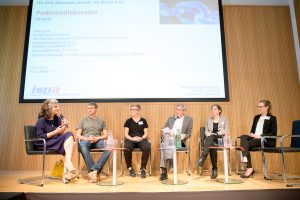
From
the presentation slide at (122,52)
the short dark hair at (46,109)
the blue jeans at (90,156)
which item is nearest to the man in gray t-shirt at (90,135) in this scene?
the blue jeans at (90,156)

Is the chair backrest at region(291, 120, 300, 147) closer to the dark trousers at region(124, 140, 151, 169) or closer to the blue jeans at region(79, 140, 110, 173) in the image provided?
the dark trousers at region(124, 140, 151, 169)

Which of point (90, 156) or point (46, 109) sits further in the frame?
point (90, 156)

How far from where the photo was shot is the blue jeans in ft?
10.4

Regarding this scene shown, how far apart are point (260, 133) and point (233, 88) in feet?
3.88

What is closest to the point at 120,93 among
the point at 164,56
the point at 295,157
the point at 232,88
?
the point at 164,56

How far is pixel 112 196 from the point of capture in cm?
237

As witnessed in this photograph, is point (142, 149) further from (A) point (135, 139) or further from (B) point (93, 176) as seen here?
(B) point (93, 176)

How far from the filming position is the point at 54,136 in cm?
323

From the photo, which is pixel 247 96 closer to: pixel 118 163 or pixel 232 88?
pixel 232 88

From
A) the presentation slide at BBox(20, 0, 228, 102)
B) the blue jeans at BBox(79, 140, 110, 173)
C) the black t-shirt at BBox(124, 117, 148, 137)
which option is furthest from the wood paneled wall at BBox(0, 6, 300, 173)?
the blue jeans at BBox(79, 140, 110, 173)

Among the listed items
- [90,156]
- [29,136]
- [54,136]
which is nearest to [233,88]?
[90,156]

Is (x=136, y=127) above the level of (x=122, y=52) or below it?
below

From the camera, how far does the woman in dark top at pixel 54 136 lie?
3.02 metres

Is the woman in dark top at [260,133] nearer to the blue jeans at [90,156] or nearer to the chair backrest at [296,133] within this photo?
the chair backrest at [296,133]
